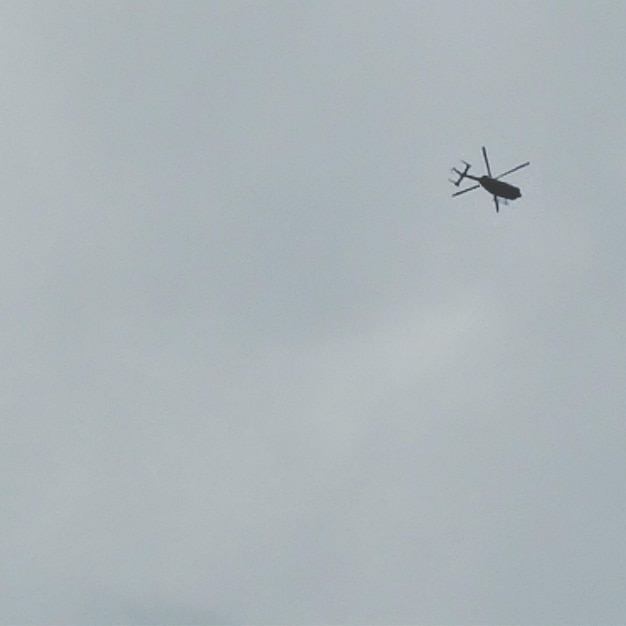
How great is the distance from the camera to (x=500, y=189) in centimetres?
18712
